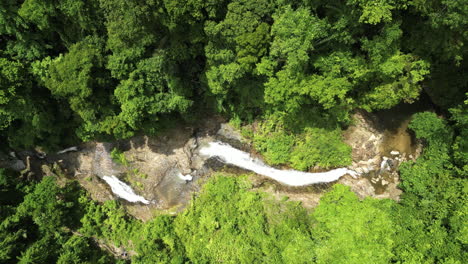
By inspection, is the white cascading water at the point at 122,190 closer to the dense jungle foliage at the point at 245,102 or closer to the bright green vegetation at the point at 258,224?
the bright green vegetation at the point at 258,224

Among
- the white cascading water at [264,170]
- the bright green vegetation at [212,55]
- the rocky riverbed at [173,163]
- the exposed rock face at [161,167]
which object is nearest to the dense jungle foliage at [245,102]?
the bright green vegetation at [212,55]

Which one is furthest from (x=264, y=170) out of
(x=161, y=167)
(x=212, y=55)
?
(x=212, y=55)

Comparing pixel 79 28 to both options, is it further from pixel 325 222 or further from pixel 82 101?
pixel 325 222

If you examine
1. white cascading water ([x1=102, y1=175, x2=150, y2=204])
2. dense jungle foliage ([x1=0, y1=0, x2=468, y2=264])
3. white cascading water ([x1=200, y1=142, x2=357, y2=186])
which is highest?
dense jungle foliage ([x1=0, y1=0, x2=468, y2=264])

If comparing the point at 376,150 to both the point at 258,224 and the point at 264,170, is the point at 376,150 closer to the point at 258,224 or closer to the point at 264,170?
the point at 264,170

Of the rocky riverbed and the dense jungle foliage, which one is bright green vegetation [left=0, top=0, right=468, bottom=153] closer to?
the dense jungle foliage

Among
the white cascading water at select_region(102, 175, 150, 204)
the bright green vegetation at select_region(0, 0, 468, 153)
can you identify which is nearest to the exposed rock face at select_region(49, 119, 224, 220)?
the white cascading water at select_region(102, 175, 150, 204)
